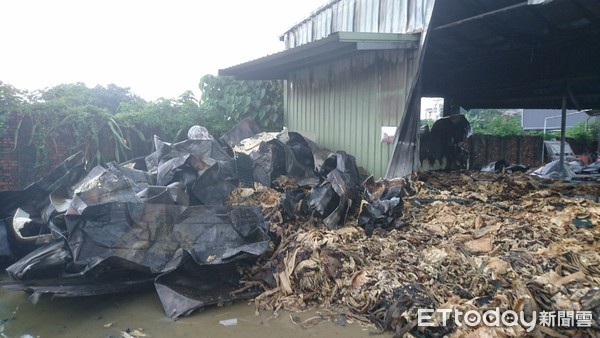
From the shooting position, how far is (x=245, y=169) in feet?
20.3

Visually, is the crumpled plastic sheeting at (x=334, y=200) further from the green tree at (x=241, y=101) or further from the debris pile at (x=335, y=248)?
the green tree at (x=241, y=101)

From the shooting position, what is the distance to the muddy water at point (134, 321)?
3166mm

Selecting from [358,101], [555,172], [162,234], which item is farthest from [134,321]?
[555,172]

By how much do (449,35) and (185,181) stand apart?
4.77 metres

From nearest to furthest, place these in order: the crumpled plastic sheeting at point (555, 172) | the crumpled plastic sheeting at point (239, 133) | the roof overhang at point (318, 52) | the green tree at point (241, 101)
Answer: the roof overhang at point (318, 52) → the crumpled plastic sheeting at point (555, 172) → the crumpled plastic sheeting at point (239, 133) → the green tree at point (241, 101)

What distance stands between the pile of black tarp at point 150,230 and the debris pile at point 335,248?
0.05 feet

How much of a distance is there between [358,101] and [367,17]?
1.63 m

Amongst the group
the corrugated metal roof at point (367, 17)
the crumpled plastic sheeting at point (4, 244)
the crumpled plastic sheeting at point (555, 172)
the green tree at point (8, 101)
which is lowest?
the crumpled plastic sheeting at point (4, 244)

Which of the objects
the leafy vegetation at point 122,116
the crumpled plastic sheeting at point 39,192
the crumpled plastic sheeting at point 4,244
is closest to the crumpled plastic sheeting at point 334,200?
the crumpled plastic sheeting at point 39,192

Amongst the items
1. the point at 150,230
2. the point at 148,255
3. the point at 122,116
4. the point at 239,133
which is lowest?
the point at 148,255

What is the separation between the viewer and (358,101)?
6.86m

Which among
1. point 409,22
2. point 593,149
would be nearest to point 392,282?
point 409,22

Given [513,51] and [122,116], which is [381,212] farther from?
[122,116]

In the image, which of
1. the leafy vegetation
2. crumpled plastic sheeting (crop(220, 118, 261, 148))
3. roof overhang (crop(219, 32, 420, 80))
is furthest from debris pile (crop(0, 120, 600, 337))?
crumpled plastic sheeting (crop(220, 118, 261, 148))
